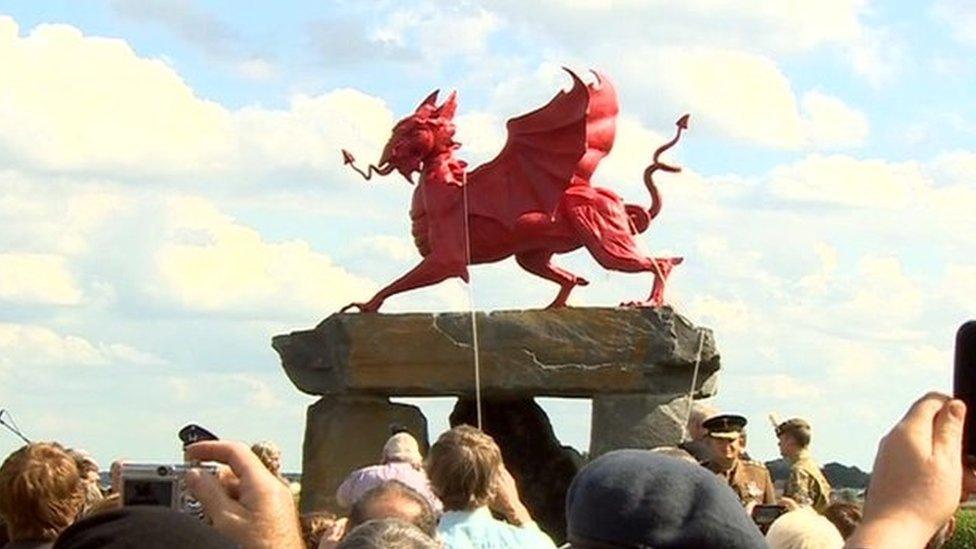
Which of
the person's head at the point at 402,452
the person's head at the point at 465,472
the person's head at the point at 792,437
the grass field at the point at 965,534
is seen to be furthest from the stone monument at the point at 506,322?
the person's head at the point at 465,472

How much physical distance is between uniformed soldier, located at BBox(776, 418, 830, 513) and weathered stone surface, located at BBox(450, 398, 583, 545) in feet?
22.7

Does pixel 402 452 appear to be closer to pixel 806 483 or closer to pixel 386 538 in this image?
pixel 806 483

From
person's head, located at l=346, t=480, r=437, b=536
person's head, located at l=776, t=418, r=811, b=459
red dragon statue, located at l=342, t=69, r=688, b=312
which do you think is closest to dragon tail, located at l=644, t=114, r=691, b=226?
red dragon statue, located at l=342, t=69, r=688, b=312

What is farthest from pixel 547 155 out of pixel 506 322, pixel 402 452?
pixel 402 452

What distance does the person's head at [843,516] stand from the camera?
551cm

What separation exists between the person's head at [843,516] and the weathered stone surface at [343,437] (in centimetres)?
865

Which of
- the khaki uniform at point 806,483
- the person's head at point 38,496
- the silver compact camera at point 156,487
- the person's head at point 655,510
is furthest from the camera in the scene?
the khaki uniform at point 806,483

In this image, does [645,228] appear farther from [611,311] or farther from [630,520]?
[630,520]

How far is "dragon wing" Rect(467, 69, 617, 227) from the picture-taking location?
14281 mm

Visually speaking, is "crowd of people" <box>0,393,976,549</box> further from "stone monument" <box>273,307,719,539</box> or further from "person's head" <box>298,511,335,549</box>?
"stone monument" <box>273,307,719,539</box>

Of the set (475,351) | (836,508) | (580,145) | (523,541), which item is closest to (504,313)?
(475,351)

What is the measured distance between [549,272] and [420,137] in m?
1.33

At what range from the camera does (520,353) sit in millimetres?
13742

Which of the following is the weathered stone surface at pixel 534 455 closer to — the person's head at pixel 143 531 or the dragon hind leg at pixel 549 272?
the dragon hind leg at pixel 549 272
